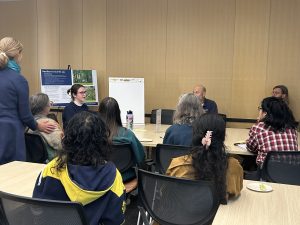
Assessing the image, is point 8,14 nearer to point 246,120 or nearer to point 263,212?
point 246,120

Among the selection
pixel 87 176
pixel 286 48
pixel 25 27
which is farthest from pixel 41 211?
pixel 25 27

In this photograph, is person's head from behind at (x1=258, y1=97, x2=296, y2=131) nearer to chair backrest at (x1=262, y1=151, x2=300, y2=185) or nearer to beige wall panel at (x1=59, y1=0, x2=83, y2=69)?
chair backrest at (x1=262, y1=151, x2=300, y2=185)

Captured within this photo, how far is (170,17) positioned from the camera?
589cm

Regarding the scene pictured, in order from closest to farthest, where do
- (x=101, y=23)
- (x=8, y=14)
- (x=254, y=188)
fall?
(x=254, y=188)
(x=101, y=23)
(x=8, y=14)

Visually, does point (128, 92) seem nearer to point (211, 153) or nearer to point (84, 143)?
point (211, 153)

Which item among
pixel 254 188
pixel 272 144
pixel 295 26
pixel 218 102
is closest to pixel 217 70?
pixel 218 102

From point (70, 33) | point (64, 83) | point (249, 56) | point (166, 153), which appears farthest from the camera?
point (70, 33)

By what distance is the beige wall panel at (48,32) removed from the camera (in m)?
6.55

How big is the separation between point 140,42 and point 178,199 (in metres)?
4.71

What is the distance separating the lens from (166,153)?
8.30 feet

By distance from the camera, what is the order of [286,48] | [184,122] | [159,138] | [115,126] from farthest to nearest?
[286,48]
[159,138]
[184,122]
[115,126]

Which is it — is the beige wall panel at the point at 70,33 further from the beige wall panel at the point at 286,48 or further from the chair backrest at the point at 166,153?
the chair backrest at the point at 166,153

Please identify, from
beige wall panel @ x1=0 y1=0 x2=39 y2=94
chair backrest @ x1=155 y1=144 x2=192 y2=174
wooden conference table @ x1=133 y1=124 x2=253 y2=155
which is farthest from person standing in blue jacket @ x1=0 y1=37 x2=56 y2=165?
beige wall panel @ x1=0 y1=0 x2=39 y2=94

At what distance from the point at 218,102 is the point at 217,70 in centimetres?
54
